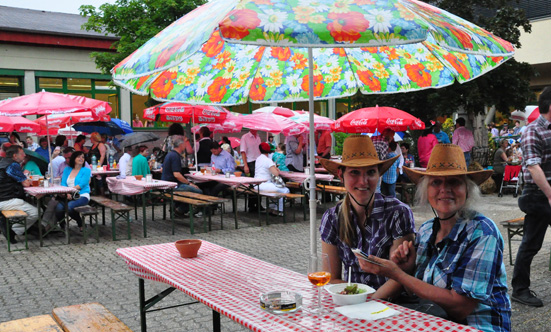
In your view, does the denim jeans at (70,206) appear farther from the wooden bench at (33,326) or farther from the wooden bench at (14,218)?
the wooden bench at (33,326)

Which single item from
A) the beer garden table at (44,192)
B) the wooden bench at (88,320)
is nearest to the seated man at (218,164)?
the beer garden table at (44,192)

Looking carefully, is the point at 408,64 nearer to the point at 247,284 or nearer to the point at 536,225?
the point at 536,225

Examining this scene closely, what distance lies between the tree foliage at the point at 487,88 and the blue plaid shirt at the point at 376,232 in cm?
1351

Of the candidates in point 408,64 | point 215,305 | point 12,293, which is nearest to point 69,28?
point 12,293

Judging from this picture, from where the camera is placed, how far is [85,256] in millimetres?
8312

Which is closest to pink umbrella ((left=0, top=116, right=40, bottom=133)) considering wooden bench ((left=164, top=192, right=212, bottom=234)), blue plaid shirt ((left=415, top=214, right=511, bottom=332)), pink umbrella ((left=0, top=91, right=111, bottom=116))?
pink umbrella ((left=0, top=91, right=111, bottom=116))

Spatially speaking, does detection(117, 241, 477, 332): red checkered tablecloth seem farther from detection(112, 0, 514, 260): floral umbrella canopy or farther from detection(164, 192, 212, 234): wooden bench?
detection(164, 192, 212, 234): wooden bench

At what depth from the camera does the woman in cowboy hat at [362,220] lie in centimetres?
328

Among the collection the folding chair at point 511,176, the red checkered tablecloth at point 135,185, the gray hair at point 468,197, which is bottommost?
the folding chair at point 511,176

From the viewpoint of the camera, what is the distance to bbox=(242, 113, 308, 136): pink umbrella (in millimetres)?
13789

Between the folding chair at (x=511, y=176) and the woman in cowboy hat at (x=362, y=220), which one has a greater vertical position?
the woman in cowboy hat at (x=362, y=220)

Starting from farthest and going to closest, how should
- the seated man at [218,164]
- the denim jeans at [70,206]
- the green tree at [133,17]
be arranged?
1. the green tree at [133,17]
2. the seated man at [218,164]
3. the denim jeans at [70,206]

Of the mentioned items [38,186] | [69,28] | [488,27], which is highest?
[69,28]

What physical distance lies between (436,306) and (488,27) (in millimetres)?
16260
